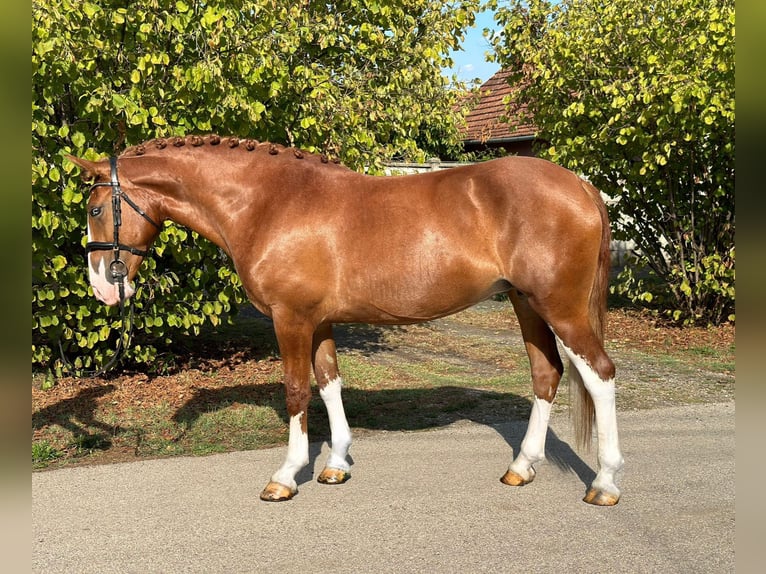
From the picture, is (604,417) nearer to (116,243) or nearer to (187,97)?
(116,243)

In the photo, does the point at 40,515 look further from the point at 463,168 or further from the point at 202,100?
the point at 202,100

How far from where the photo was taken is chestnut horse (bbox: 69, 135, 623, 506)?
3.95m

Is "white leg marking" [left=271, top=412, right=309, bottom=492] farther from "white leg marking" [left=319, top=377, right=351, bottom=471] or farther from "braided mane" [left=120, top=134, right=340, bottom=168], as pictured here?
"braided mane" [left=120, top=134, right=340, bottom=168]

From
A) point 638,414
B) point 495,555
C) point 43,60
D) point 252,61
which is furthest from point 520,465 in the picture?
point 43,60

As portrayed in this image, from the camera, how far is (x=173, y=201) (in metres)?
4.25

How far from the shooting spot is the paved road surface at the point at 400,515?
3.28 metres

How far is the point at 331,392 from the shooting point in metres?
4.53

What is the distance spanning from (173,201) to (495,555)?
2.74 meters

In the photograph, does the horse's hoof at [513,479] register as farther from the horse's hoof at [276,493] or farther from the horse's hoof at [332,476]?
the horse's hoof at [276,493]

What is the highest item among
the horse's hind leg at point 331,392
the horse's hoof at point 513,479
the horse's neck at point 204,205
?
the horse's neck at point 204,205

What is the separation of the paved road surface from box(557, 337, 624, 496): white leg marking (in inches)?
7.8

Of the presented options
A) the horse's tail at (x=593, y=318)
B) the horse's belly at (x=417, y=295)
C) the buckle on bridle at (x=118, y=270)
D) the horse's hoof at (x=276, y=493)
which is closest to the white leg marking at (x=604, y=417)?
the horse's tail at (x=593, y=318)

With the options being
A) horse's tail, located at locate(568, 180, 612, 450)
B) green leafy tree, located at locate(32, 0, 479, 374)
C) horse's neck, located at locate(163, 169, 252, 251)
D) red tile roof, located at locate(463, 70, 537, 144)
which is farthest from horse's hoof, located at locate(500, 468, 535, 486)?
red tile roof, located at locate(463, 70, 537, 144)

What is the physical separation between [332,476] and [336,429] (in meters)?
0.30
